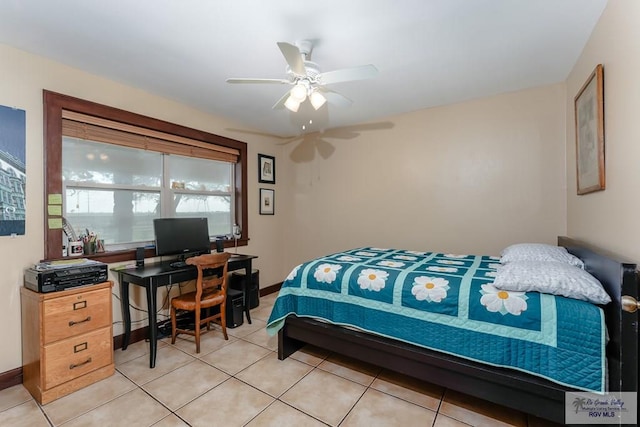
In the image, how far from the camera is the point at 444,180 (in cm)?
346

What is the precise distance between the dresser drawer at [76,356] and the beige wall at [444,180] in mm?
2781

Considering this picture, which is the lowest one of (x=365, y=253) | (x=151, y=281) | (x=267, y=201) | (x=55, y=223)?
(x=151, y=281)

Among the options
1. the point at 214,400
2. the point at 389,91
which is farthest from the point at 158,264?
the point at 389,91

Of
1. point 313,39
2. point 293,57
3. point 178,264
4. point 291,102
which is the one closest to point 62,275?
point 178,264

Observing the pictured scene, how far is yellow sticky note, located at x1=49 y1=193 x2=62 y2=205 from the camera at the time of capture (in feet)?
7.57

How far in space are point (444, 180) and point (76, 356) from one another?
12.4ft

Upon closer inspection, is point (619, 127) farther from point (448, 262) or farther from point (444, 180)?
point (444, 180)

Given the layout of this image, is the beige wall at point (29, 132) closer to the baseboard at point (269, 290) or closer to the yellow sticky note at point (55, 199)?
the yellow sticky note at point (55, 199)

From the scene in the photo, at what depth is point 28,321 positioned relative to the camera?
6.86ft

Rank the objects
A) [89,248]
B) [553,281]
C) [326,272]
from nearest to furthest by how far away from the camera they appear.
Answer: [553,281] → [326,272] → [89,248]

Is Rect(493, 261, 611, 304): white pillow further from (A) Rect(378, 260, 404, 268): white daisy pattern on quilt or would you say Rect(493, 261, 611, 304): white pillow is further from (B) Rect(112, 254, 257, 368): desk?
(B) Rect(112, 254, 257, 368): desk

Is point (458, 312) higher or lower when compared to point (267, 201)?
lower

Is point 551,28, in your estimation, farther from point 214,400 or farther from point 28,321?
point 28,321

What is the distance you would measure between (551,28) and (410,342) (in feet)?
7.62
